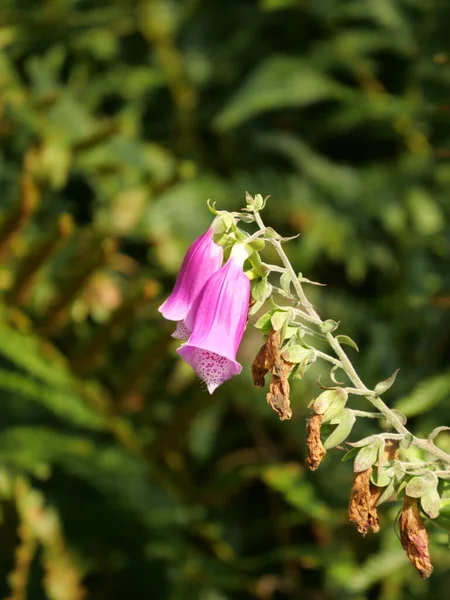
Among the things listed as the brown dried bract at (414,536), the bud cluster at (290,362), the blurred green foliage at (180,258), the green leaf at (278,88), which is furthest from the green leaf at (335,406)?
the green leaf at (278,88)

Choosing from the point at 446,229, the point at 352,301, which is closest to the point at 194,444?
the point at 352,301

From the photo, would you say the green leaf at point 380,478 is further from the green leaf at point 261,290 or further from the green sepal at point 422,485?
the green leaf at point 261,290

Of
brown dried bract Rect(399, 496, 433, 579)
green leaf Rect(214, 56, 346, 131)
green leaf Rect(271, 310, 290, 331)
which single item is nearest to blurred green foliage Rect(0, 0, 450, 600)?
green leaf Rect(214, 56, 346, 131)

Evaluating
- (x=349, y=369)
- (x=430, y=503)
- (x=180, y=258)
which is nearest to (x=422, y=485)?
(x=430, y=503)

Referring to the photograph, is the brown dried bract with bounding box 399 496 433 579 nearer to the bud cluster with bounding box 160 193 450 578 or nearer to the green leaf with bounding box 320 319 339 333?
the bud cluster with bounding box 160 193 450 578

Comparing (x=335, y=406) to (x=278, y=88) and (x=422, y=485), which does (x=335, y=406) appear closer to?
(x=422, y=485)
